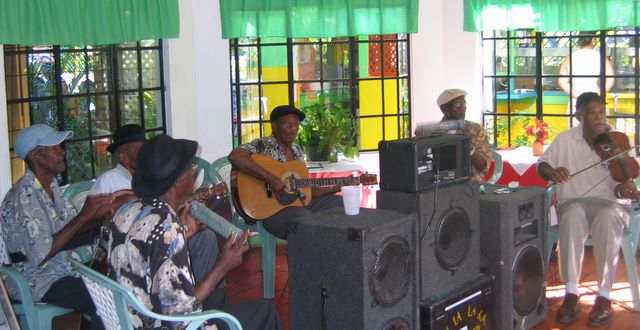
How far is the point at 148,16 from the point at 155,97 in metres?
0.74

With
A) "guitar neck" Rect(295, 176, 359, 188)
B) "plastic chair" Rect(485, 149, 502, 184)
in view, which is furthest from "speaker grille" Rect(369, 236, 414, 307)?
"plastic chair" Rect(485, 149, 502, 184)

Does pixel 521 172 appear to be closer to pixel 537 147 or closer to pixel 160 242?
pixel 537 147

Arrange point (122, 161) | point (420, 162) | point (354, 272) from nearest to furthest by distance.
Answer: point (354, 272) < point (420, 162) < point (122, 161)

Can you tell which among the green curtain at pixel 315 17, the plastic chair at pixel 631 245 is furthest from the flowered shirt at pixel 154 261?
the green curtain at pixel 315 17

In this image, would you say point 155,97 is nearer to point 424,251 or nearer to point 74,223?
point 74,223

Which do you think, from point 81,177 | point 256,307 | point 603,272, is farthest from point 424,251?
point 81,177

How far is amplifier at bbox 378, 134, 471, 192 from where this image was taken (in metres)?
3.65

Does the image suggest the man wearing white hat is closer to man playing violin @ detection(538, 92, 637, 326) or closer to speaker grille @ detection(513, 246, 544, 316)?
man playing violin @ detection(538, 92, 637, 326)

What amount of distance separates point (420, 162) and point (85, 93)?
9.30ft

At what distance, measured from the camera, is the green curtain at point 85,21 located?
485cm

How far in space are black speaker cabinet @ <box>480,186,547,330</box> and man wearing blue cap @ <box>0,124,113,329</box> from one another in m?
1.79

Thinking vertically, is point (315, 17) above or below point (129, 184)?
above

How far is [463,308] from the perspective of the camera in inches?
150

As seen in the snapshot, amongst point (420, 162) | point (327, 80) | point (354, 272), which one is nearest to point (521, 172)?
point (327, 80)
